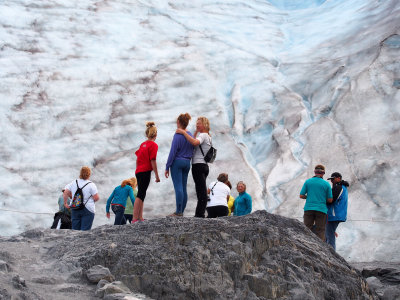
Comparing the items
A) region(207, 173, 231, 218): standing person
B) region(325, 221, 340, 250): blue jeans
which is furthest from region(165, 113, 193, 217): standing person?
region(325, 221, 340, 250): blue jeans

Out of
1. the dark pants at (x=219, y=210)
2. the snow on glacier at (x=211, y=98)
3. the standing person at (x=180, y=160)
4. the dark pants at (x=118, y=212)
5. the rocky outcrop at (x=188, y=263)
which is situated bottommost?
the rocky outcrop at (x=188, y=263)

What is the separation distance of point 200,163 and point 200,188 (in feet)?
1.09

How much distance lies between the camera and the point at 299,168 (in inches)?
542

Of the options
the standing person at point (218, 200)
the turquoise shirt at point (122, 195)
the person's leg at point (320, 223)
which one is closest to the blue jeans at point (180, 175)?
the standing person at point (218, 200)

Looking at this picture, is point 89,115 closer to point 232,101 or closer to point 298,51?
point 232,101

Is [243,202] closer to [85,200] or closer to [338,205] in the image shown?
[338,205]

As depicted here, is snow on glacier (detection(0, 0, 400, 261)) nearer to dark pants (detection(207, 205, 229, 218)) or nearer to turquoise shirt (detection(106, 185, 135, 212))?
turquoise shirt (detection(106, 185, 135, 212))

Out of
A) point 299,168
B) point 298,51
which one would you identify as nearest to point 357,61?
point 298,51

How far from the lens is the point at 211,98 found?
16.5 meters

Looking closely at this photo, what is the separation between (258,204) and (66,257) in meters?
7.99

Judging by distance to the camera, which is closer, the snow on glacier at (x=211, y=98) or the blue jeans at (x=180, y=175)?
the blue jeans at (x=180, y=175)

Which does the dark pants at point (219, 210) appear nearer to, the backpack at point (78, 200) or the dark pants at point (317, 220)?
the dark pants at point (317, 220)

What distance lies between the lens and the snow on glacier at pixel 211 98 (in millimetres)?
13008

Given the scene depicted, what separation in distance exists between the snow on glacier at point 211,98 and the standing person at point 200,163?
4.87 metres
